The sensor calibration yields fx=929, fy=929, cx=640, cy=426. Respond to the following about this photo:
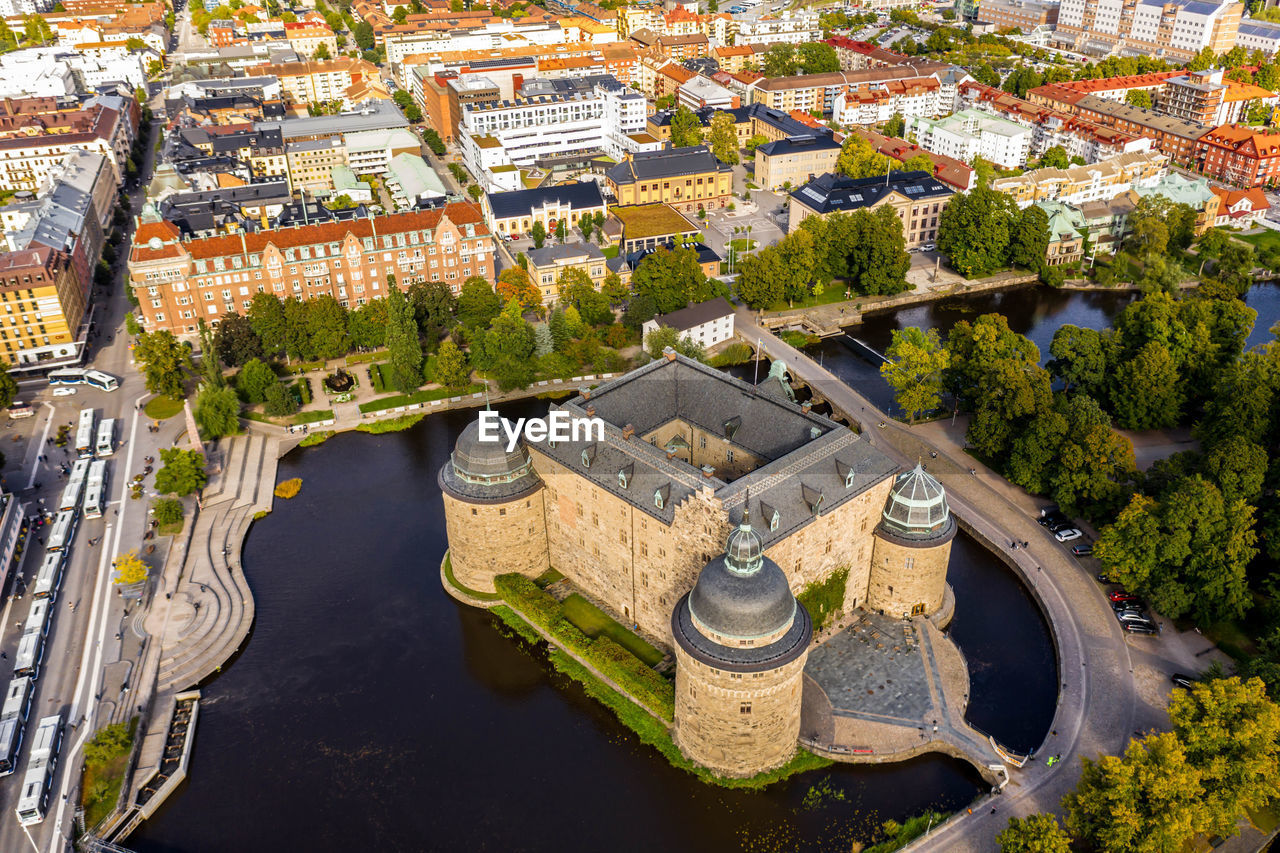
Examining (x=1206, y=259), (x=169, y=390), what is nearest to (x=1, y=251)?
(x=169, y=390)

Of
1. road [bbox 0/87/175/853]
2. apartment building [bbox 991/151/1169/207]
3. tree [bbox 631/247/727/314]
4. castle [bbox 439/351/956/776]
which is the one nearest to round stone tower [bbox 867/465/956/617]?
castle [bbox 439/351/956/776]

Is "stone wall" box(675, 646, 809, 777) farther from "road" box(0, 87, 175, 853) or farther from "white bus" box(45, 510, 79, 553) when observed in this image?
"white bus" box(45, 510, 79, 553)

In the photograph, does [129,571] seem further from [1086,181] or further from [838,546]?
[1086,181]

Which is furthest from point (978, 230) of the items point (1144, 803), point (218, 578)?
point (218, 578)

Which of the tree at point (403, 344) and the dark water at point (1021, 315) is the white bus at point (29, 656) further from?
the dark water at point (1021, 315)

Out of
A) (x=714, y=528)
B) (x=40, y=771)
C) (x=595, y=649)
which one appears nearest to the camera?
(x=40, y=771)
